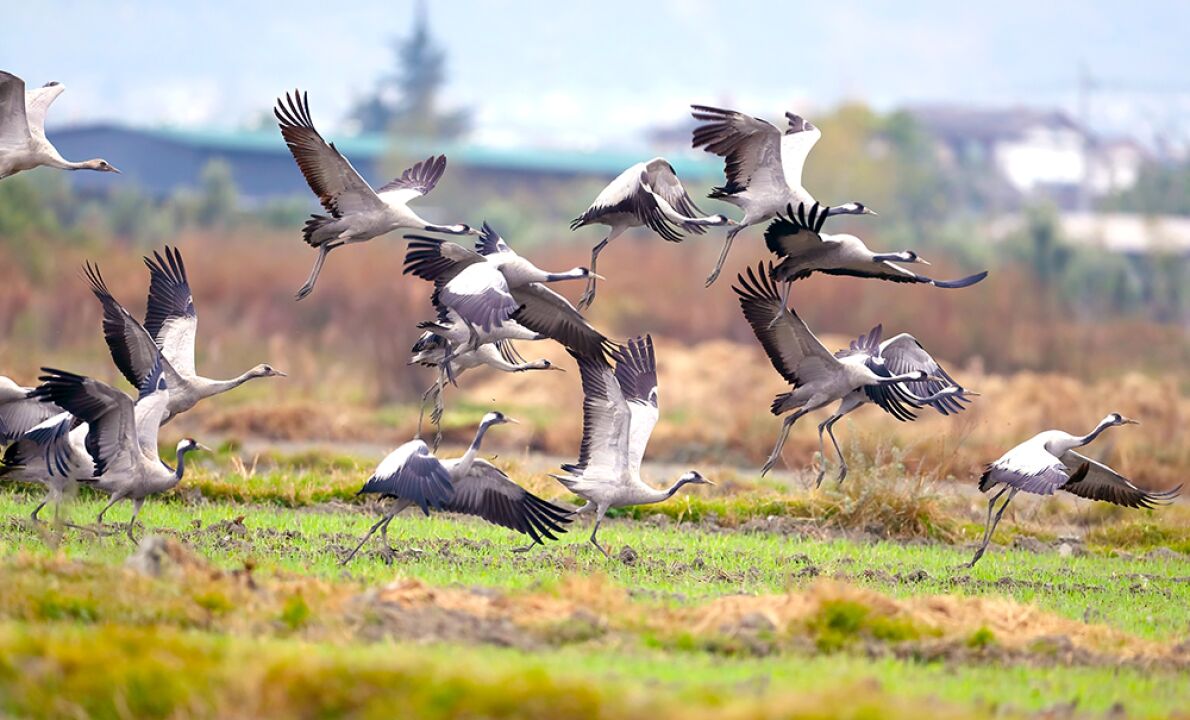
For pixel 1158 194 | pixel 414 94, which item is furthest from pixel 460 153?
pixel 1158 194

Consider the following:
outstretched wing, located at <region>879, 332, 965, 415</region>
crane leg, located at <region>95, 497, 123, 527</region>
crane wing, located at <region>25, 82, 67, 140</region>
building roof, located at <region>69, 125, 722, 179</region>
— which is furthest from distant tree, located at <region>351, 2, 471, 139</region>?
crane leg, located at <region>95, 497, 123, 527</region>

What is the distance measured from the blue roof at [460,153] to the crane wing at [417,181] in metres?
45.4

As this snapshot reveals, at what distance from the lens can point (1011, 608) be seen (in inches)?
418

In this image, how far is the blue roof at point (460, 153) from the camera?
6431 cm

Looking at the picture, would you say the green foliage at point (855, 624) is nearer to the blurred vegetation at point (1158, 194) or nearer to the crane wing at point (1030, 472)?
the crane wing at point (1030, 472)

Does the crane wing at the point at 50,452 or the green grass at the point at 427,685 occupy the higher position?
the crane wing at the point at 50,452

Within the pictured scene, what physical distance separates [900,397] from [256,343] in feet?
53.1

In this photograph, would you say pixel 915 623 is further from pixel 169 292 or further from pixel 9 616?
pixel 169 292

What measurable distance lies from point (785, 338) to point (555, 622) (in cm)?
503

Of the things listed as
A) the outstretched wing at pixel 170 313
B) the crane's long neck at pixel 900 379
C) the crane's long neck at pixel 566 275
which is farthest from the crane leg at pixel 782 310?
the outstretched wing at pixel 170 313

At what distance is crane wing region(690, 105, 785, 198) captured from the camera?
44.5ft

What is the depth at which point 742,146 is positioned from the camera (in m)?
13.9

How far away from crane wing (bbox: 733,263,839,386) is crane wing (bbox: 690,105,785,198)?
684 millimetres

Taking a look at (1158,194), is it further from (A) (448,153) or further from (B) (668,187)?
(B) (668,187)
